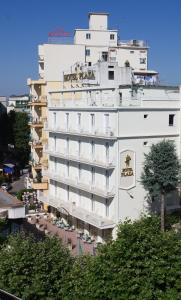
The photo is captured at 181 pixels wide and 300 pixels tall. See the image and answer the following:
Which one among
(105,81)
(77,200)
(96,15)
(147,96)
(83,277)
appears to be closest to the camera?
(83,277)

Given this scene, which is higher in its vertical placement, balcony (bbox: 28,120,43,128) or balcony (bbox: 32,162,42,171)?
balcony (bbox: 28,120,43,128)

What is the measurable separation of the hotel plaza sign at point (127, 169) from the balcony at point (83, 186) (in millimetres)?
1155

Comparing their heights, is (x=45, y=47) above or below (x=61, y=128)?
above

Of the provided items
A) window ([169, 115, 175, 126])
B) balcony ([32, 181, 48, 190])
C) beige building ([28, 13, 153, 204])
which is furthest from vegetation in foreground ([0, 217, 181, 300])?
balcony ([32, 181, 48, 190])

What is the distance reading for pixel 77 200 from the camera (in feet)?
128

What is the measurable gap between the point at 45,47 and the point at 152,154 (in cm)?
2302

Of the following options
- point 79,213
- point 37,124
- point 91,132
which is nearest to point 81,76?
point 37,124

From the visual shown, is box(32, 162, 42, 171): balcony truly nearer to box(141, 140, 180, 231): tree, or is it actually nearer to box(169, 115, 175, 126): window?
box(169, 115, 175, 126): window

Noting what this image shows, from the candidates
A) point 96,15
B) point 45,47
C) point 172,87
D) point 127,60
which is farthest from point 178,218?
point 96,15

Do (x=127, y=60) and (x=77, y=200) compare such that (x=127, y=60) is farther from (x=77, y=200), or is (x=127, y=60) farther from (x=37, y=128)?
(x=77, y=200)

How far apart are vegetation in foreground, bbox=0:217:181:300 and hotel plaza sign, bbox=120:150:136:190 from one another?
13.1 metres

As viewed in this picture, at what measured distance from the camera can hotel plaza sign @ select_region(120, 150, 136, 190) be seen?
111 ft

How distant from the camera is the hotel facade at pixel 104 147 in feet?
111

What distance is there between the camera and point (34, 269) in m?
19.3
